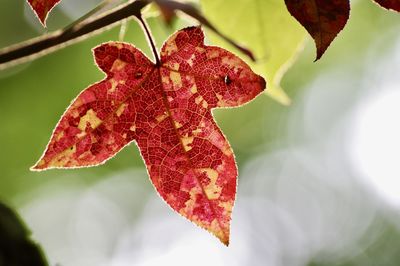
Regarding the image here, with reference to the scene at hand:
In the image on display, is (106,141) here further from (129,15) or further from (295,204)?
(295,204)

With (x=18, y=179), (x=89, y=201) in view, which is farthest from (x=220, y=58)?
(x=89, y=201)

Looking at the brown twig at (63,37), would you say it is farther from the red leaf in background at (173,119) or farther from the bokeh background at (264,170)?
the bokeh background at (264,170)

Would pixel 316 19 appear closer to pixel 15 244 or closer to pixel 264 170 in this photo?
pixel 15 244

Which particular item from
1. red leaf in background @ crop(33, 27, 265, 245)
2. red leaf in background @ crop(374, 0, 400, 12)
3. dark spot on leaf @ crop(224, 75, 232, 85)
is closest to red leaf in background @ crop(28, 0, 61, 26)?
red leaf in background @ crop(33, 27, 265, 245)

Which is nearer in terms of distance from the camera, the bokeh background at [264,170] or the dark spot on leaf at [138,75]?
the dark spot on leaf at [138,75]

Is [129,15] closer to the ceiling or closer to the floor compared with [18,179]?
closer to the ceiling


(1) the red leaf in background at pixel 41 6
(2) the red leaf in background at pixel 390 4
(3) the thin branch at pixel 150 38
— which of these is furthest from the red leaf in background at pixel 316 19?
(1) the red leaf in background at pixel 41 6

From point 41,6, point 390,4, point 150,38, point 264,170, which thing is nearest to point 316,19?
point 390,4

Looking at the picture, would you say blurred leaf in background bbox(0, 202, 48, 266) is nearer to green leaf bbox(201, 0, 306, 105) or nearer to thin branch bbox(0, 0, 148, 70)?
thin branch bbox(0, 0, 148, 70)
